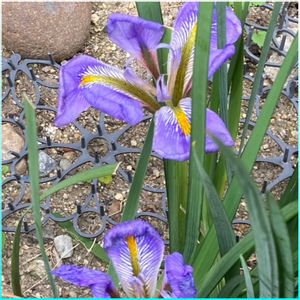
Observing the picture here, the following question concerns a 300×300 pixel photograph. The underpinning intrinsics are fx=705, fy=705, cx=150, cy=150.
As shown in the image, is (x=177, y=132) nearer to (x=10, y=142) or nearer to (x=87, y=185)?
(x=87, y=185)

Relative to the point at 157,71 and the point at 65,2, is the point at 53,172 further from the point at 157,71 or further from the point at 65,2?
the point at 157,71

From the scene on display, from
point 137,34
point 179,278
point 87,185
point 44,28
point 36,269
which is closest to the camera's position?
point 179,278

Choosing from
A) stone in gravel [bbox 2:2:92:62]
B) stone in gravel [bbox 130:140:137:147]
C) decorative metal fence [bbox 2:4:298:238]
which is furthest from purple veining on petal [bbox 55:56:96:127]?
stone in gravel [bbox 2:2:92:62]

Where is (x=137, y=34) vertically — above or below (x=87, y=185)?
above

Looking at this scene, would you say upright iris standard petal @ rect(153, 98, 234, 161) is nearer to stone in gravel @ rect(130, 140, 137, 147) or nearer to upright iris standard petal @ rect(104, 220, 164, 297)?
upright iris standard petal @ rect(104, 220, 164, 297)

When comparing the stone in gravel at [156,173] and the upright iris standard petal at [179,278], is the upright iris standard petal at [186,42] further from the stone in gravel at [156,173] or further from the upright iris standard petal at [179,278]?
the stone in gravel at [156,173]

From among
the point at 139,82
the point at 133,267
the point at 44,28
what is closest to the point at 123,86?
the point at 139,82

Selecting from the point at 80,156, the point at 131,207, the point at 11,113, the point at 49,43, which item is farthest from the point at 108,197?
the point at 131,207

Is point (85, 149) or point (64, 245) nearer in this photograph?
point (64, 245)
